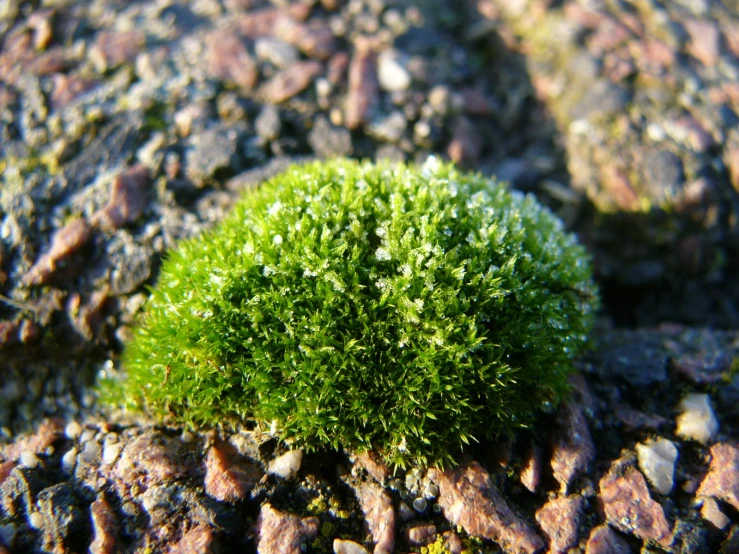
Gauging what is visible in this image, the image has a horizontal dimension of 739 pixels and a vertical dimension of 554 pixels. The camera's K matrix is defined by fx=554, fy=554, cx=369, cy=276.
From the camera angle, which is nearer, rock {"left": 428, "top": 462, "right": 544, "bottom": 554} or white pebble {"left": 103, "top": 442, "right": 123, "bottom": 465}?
rock {"left": 428, "top": 462, "right": 544, "bottom": 554}

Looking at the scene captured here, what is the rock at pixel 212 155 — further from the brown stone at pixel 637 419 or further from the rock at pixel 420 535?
the brown stone at pixel 637 419

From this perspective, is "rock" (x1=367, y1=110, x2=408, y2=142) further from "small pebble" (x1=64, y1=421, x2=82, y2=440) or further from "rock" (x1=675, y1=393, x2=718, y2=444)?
"small pebble" (x1=64, y1=421, x2=82, y2=440)

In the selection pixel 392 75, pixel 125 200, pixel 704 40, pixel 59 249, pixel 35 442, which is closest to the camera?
pixel 35 442

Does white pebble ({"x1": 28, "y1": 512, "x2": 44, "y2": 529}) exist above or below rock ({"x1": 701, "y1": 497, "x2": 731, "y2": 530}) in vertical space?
above

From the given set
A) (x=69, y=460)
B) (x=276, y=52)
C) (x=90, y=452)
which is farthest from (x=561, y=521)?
(x=276, y=52)

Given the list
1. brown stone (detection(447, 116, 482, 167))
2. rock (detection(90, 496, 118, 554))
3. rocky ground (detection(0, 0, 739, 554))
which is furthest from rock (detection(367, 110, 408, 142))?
rock (detection(90, 496, 118, 554))

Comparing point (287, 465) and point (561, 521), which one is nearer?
point (561, 521)

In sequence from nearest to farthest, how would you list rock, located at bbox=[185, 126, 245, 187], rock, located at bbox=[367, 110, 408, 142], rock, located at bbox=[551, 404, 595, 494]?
1. rock, located at bbox=[551, 404, 595, 494]
2. rock, located at bbox=[185, 126, 245, 187]
3. rock, located at bbox=[367, 110, 408, 142]

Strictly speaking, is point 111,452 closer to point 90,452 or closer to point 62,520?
point 90,452
